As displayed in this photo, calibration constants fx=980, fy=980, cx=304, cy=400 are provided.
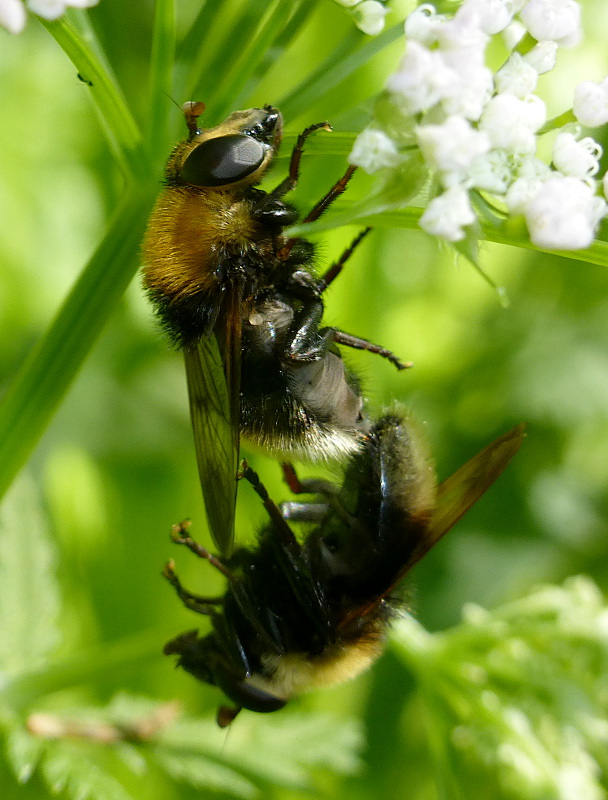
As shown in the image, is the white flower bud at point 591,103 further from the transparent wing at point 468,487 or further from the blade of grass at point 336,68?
the transparent wing at point 468,487

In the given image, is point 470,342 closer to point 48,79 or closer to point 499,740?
point 499,740

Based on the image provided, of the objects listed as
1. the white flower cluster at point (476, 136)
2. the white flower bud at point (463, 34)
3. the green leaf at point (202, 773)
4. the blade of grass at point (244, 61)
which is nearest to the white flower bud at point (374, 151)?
the white flower cluster at point (476, 136)

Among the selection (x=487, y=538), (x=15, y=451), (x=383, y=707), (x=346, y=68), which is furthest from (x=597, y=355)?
(x=15, y=451)

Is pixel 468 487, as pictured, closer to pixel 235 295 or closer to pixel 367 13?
pixel 235 295

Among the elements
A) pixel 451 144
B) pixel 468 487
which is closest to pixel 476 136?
pixel 451 144

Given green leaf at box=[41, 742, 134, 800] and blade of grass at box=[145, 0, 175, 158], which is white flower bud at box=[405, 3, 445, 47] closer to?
blade of grass at box=[145, 0, 175, 158]
